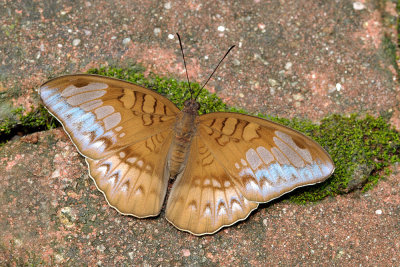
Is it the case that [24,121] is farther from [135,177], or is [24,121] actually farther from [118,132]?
[135,177]

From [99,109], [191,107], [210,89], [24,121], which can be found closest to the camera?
[99,109]

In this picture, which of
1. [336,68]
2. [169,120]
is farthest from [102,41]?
[336,68]

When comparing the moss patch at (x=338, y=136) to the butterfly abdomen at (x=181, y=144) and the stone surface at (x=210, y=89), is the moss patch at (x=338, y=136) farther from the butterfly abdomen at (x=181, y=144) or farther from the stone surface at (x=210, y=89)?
the butterfly abdomen at (x=181, y=144)

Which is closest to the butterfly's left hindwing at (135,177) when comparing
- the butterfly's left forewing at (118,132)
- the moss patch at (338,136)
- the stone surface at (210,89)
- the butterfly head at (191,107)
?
the butterfly's left forewing at (118,132)

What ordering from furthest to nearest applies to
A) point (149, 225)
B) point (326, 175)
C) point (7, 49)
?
point (7, 49), point (149, 225), point (326, 175)

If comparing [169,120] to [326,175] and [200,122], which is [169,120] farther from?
[326,175]

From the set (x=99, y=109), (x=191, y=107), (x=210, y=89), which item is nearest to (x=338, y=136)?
(x=210, y=89)
